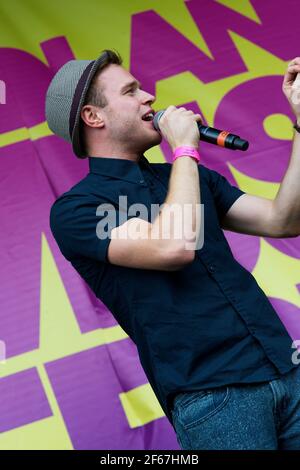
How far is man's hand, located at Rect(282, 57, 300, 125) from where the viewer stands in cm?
151

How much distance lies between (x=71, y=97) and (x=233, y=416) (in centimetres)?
80

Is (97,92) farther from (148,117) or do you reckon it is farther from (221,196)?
(221,196)

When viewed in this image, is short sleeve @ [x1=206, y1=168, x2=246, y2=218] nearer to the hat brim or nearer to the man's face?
the man's face

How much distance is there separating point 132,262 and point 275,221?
392 millimetres

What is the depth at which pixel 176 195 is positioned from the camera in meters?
1.38

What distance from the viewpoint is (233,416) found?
1342 mm

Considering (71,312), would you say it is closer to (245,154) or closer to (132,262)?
(245,154)

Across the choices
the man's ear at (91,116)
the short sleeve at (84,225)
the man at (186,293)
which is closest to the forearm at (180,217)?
the man at (186,293)

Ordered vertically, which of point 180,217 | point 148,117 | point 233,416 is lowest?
point 233,416

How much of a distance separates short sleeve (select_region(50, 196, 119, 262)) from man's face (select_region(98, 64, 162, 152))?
0.20m

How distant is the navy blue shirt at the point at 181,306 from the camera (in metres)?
1.37

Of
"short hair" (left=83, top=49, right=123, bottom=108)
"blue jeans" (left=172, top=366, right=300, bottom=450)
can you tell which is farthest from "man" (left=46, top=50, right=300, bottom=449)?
"short hair" (left=83, top=49, right=123, bottom=108)

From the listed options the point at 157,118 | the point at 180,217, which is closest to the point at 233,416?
the point at 180,217
